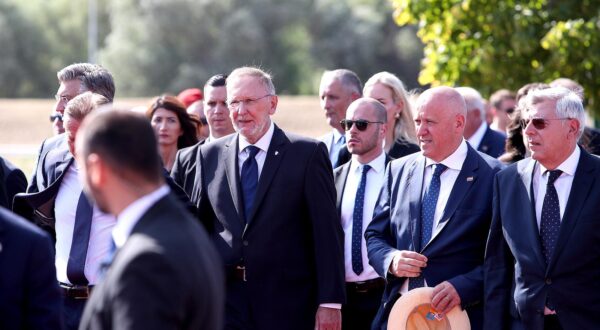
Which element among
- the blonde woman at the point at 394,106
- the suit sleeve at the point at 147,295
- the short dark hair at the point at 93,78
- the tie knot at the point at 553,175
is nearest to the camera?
the suit sleeve at the point at 147,295

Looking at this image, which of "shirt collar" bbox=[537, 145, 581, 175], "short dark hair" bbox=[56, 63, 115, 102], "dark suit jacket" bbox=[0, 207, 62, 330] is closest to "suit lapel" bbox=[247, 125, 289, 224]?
"short dark hair" bbox=[56, 63, 115, 102]

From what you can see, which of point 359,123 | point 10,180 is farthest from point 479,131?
point 10,180

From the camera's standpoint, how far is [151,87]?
Result: 179 ft

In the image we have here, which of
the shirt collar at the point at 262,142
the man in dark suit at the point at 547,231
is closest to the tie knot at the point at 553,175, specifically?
the man in dark suit at the point at 547,231

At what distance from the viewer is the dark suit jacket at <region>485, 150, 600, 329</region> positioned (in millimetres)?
6086

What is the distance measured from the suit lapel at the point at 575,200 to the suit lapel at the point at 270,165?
6.05ft

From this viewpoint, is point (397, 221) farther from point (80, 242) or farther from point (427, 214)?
point (80, 242)

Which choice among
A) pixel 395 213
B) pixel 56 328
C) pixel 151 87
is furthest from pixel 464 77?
pixel 151 87

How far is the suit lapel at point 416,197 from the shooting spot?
22.1 feet

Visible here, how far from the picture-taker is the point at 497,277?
643cm

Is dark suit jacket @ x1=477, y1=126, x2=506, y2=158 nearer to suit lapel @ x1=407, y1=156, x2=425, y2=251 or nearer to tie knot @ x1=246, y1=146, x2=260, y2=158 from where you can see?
suit lapel @ x1=407, y1=156, x2=425, y2=251

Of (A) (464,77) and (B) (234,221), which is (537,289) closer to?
(B) (234,221)

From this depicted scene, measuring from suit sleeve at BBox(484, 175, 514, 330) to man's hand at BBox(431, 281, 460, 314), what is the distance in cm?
20

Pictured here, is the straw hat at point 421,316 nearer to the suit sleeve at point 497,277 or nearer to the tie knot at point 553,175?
the suit sleeve at point 497,277
